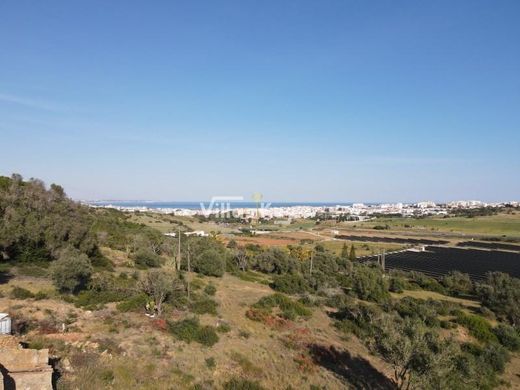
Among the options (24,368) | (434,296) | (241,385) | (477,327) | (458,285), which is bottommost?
(434,296)

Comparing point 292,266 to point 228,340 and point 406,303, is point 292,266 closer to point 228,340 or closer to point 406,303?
point 406,303

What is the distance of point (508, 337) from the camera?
78.4ft

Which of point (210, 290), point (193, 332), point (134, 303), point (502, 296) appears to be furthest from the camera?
point (502, 296)

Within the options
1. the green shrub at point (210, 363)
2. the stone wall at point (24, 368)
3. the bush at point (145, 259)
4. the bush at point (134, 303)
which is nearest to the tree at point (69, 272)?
the bush at point (134, 303)

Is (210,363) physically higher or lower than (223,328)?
lower

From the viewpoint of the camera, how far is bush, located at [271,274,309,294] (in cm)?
3388

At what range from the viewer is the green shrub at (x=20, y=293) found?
2031 cm

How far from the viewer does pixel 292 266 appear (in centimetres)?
4475

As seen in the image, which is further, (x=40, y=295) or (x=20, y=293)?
(x=40, y=295)

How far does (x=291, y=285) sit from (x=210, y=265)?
26.0 feet

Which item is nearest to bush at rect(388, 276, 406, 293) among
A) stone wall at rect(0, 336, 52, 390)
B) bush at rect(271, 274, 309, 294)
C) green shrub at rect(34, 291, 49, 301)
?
bush at rect(271, 274, 309, 294)

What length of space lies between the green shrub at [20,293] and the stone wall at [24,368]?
8556 millimetres

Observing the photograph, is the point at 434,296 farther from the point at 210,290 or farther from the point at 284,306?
the point at 210,290

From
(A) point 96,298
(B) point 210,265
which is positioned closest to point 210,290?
(B) point 210,265
